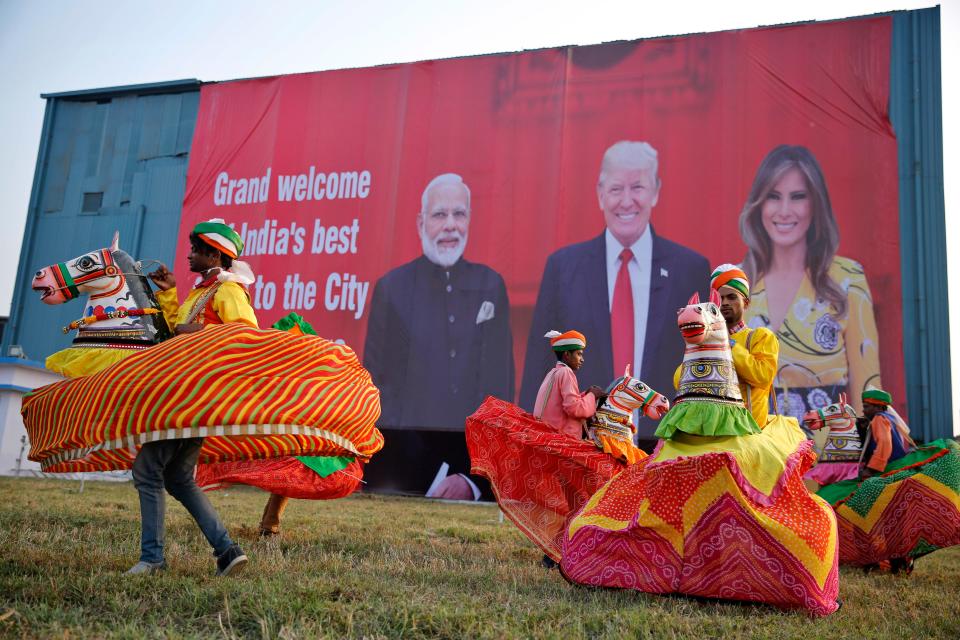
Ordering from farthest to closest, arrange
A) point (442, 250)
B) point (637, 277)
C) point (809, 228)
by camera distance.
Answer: point (442, 250) → point (637, 277) → point (809, 228)

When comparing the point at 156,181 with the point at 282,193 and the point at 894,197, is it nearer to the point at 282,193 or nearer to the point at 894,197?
the point at 282,193

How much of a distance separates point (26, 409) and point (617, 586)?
340 cm

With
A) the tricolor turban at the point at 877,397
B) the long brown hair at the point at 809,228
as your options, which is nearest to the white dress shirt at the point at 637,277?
the long brown hair at the point at 809,228

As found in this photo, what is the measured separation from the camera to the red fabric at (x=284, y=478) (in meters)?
6.18

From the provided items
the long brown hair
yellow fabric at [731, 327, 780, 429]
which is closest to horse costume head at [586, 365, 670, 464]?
yellow fabric at [731, 327, 780, 429]

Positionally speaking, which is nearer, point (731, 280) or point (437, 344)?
point (731, 280)

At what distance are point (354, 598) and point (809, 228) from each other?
12317 mm

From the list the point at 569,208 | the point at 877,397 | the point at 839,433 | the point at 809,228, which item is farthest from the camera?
the point at 569,208

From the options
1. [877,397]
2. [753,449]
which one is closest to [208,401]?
[753,449]

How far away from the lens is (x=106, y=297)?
4.82 m

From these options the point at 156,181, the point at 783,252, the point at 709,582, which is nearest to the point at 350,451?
the point at 709,582

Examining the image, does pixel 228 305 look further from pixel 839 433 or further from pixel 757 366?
pixel 839 433

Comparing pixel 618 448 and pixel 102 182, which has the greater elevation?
pixel 102 182

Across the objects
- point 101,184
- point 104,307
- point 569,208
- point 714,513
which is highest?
point 101,184
